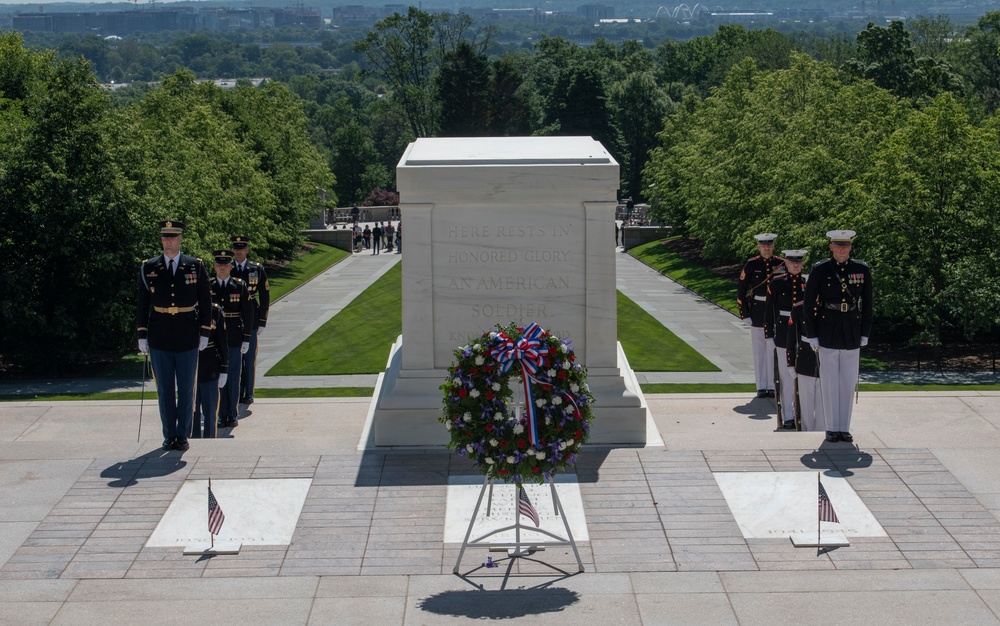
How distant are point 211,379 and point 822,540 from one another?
22.9 feet

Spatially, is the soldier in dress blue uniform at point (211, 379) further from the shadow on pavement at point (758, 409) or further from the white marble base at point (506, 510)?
the shadow on pavement at point (758, 409)

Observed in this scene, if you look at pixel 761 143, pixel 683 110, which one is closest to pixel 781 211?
pixel 761 143

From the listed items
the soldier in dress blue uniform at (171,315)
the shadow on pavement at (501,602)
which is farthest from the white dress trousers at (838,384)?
the soldier in dress blue uniform at (171,315)

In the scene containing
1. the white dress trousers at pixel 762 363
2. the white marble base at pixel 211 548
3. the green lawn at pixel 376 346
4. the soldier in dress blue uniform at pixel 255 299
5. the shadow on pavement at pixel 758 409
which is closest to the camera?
the white marble base at pixel 211 548

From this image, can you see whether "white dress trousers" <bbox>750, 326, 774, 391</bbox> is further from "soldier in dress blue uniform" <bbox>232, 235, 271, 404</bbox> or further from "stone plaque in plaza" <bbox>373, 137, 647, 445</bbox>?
"soldier in dress blue uniform" <bbox>232, 235, 271, 404</bbox>

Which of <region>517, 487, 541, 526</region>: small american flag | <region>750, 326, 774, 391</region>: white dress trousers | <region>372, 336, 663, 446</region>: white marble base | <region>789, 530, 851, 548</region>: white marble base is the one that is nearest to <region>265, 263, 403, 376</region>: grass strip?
<region>750, 326, 774, 391</region>: white dress trousers

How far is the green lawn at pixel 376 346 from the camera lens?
20.6 metres

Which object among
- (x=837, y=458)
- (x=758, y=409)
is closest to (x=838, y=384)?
(x=837, y=458)

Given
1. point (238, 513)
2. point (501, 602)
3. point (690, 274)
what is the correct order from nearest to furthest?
1. point (501, 602)
2. point (238, 513)
3. point (690, 274)

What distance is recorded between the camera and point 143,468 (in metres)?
12.0

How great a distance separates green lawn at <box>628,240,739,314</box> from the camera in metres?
32.2

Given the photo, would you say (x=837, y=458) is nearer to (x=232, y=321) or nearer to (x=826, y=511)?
(x=826, y=511)

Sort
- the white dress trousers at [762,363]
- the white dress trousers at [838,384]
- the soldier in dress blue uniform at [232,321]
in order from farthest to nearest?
1. the white dress trousers at [762,363]
2. the soldier in dress blue uniform at [232,321]
3. the white dress trousers at [838,384]

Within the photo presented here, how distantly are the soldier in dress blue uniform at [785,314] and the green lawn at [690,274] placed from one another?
13.4 metres
